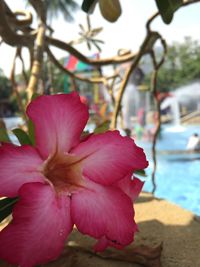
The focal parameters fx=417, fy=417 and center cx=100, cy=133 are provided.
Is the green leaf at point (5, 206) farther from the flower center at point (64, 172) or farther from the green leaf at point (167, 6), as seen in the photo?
the green leaf at point (167, 6)

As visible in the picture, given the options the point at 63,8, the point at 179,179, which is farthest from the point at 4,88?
the point at 179,179

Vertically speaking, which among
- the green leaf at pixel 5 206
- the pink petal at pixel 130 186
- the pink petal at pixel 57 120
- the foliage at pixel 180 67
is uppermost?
the pink petal at pixel 57 120

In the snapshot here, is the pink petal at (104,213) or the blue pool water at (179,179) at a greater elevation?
the pink petal at (104,213)

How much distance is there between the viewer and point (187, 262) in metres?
0.52

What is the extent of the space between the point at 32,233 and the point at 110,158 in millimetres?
79

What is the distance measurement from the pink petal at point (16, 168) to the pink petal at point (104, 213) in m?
0.04

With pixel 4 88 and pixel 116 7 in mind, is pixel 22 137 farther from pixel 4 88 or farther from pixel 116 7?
pixel 4 88

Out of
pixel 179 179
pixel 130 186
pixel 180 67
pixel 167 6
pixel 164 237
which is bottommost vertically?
pixel 180 67

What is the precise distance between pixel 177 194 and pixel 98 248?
4455 millimetres

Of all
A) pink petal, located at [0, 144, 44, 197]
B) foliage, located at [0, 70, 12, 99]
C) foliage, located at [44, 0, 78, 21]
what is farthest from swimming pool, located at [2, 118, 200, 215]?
foliage, located at [0, 70, 12, 99]

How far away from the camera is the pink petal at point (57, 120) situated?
0.31 meters

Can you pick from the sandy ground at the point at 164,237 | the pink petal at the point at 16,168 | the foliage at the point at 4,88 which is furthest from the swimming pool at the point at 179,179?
the foliage at the point at 4,88

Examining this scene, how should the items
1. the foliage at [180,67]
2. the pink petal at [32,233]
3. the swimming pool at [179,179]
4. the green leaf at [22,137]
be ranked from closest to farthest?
the pink petal at [32,233], the green leaf at [22,137], the swimming pool at [179,179], the foliage at [180,67]

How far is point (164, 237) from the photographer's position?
0.63 m
